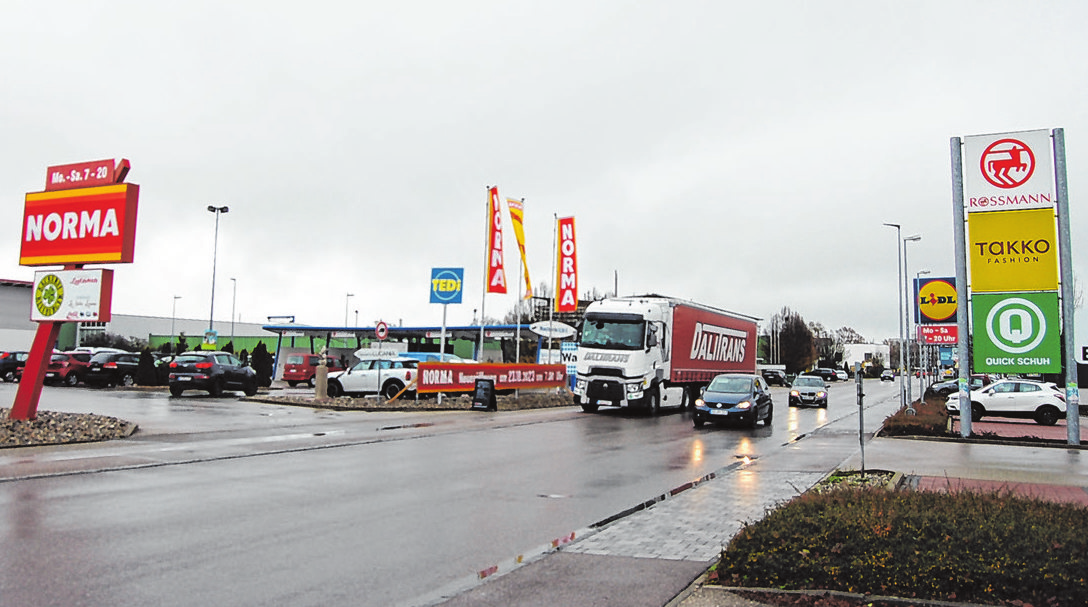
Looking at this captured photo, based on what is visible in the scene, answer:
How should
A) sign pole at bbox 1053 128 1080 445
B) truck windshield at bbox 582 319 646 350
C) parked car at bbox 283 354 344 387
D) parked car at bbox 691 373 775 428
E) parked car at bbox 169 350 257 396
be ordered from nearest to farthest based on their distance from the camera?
sign pole at bbox 1053 128 1080 445, parked car at bbox 691 373 775 428, truck windshield at bbox 582 319 646 350, parked car at bbox 169 350 257 396, parked car at bbox 283 354 344 387

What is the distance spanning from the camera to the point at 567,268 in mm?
38750

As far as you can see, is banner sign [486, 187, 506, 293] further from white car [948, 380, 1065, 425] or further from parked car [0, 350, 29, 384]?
parked car [0, 350, 29, 384]

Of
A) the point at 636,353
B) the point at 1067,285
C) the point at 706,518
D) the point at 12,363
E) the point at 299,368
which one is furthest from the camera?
the point at 299,368

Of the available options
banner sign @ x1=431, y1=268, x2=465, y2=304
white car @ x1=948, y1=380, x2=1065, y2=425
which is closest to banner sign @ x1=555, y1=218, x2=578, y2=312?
banner sign @ x1=431, y1=268, x2=465, y2=304

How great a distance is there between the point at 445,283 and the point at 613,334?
23.1 ft

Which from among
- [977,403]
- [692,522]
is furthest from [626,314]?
[692,522]

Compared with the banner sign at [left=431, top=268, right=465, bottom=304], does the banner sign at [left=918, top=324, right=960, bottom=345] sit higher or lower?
lower

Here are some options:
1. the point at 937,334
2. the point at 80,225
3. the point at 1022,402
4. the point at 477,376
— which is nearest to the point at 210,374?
the point at 477,376

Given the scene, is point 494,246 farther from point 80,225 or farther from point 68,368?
point 68,368

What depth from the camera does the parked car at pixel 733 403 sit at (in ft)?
74.7

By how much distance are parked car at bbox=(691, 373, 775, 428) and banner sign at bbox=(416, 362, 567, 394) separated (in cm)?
837

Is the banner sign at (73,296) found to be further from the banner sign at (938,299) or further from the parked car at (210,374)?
the banner sign at (938,299)

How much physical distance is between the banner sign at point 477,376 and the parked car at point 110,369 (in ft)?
54.1

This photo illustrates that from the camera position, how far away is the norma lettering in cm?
1739
